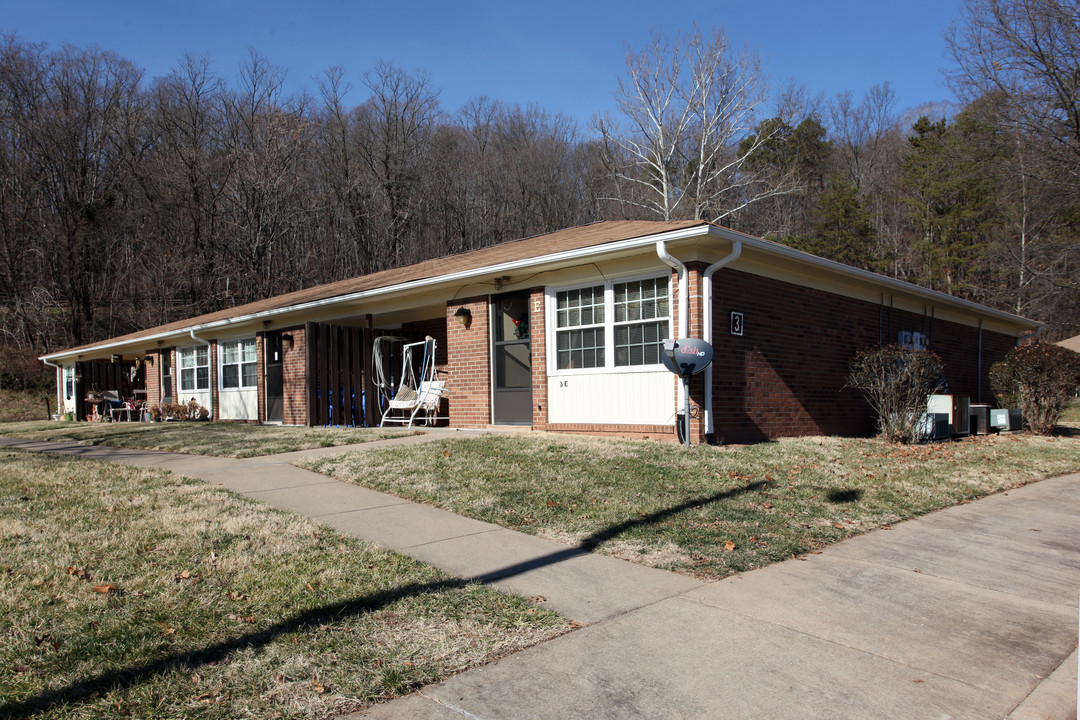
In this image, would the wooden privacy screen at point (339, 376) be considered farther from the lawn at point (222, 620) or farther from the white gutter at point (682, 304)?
the lawn at point (222, 620)

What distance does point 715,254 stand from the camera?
9.91 meters

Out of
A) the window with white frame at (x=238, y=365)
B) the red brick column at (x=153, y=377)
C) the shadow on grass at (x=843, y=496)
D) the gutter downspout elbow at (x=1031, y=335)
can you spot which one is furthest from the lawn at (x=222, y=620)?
the gutter downspout elbow at (x=1031, y=335)

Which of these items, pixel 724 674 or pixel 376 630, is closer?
pixel 724 674

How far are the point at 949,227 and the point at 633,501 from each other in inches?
1170

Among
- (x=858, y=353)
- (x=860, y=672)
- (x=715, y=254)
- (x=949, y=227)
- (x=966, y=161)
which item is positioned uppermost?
(x=966, y=161)

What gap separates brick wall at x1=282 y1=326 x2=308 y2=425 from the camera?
16219 millimetres

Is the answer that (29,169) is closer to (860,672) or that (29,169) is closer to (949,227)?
(860,672)

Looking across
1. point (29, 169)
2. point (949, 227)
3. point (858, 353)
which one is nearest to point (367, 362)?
point (858, 353)

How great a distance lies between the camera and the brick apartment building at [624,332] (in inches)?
392

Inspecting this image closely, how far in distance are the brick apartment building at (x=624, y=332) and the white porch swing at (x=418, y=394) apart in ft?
1.53

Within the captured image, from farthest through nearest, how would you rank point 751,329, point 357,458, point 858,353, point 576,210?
point 576,210
point 858,353
point 751,329
point 357,458

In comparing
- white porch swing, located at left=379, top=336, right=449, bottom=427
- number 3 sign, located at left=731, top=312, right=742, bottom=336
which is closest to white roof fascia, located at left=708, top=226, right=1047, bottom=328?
number 3 sign, located at left=731, top=312, right=742, bottom=336

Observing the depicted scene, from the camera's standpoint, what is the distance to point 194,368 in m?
20.7

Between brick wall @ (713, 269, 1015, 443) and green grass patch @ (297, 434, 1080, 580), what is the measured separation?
0.76 metres
